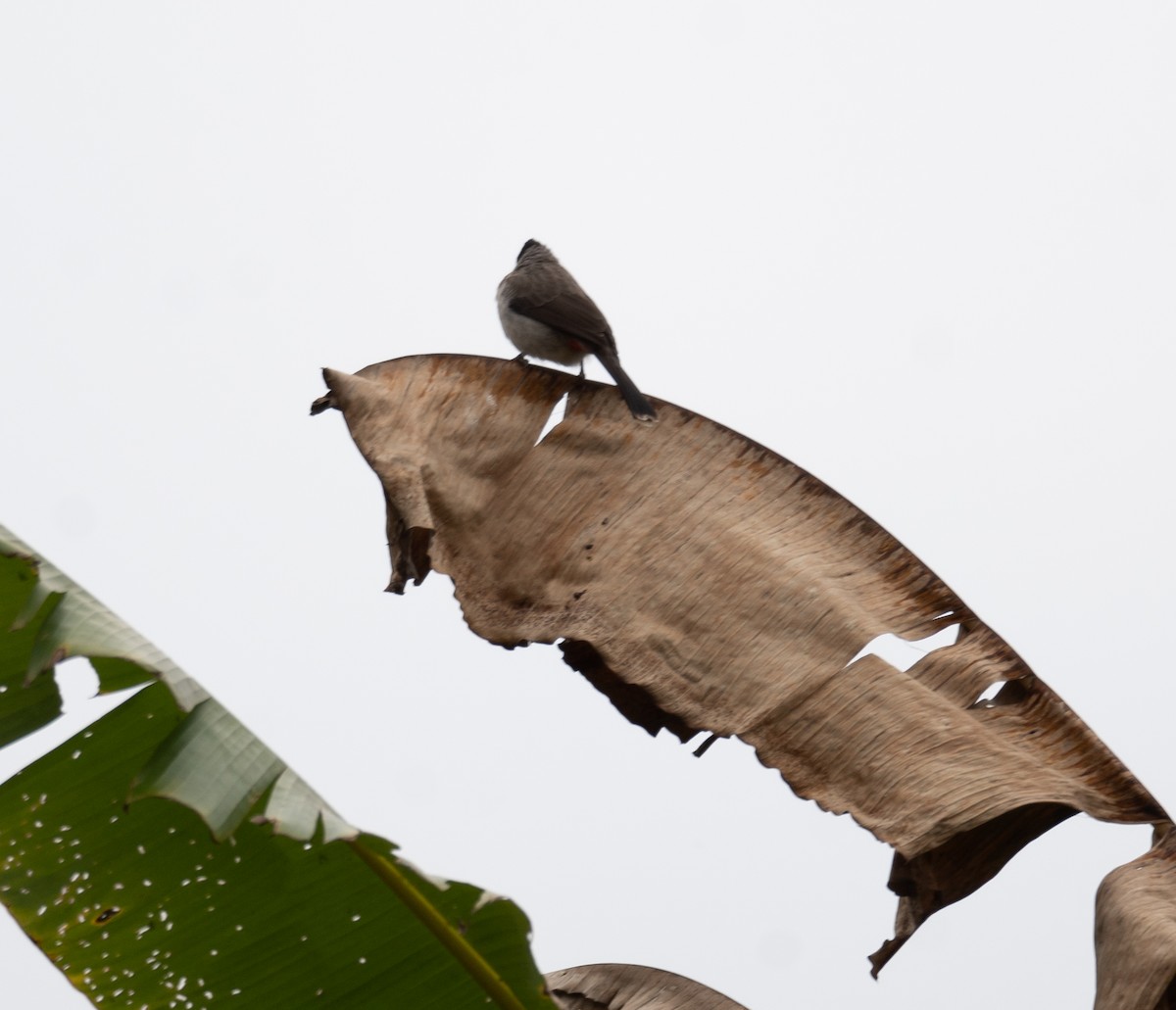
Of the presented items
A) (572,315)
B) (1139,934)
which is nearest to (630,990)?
(1139,934)

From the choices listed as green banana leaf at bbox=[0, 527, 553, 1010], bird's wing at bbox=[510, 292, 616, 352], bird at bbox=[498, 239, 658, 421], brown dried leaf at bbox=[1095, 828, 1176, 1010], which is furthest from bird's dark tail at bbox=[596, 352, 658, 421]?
brown dried leaf at bbox=[1095, 828, 1176, 1010]

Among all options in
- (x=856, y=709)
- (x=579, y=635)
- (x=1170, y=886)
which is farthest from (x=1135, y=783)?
(x=579, y=635)

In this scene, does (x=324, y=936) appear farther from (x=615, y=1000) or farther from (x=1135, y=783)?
(x=1135, y=783)

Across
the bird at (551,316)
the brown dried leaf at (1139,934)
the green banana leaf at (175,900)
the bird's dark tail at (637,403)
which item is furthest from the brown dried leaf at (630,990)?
the bird at (551,316)

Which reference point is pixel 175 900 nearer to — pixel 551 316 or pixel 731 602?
pixel 731 602

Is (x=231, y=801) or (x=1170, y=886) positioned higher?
(x=231, y=801)
